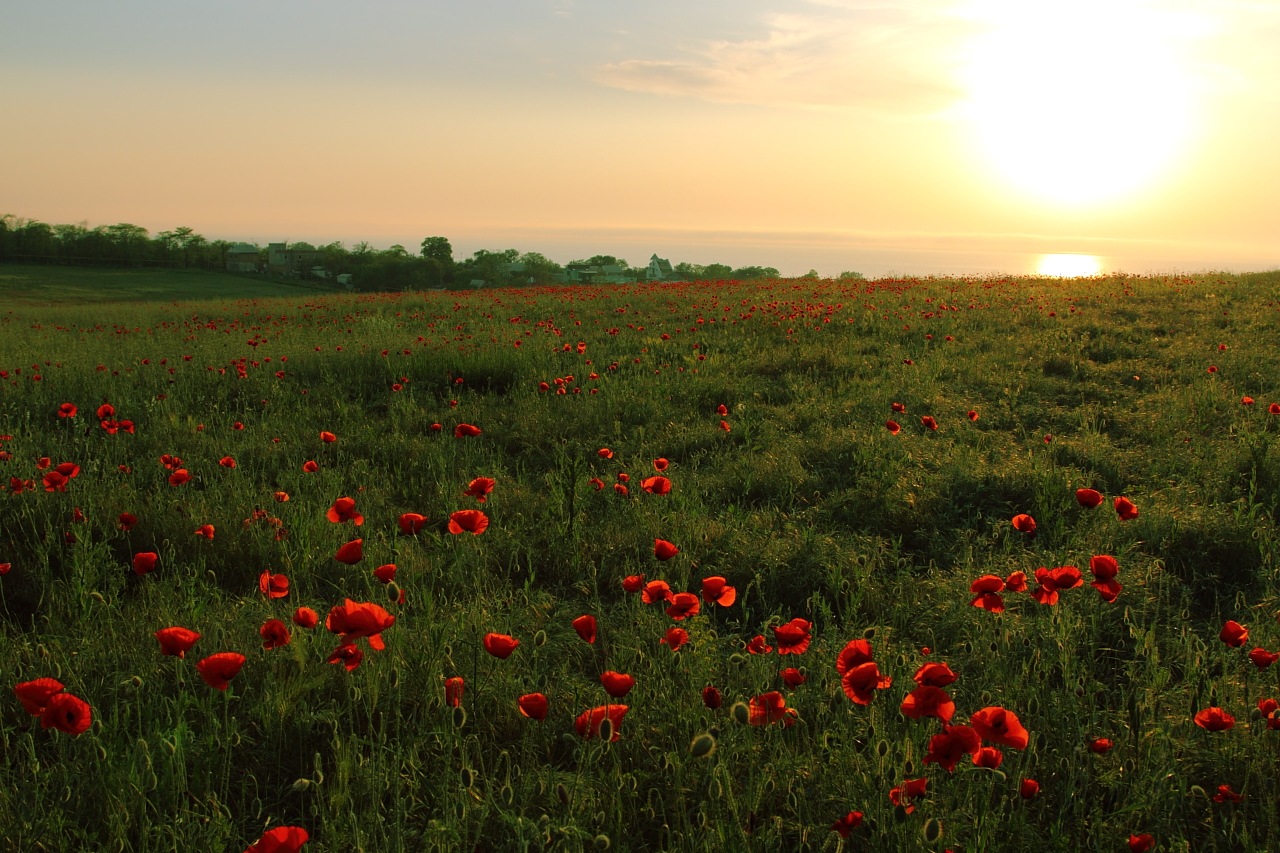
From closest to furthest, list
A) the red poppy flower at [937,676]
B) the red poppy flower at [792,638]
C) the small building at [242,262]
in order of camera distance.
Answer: the red poppy flower at [937,676]
the red poppy flower at [792,638]
the small building at [242,262]

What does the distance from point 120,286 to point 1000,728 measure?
47987 millimetres

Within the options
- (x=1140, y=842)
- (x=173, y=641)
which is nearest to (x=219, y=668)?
(x=173, y=641)

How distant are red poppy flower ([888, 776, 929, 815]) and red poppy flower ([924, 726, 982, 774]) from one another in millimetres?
90

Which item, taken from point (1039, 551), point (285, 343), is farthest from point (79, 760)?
point (285, 343)

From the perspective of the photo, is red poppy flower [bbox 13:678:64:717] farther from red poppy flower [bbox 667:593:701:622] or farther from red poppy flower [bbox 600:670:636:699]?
red poppy flower [bbox 667:593:701:622]

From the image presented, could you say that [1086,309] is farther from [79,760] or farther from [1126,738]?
[79,760]

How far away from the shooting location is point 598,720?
6.87 ft

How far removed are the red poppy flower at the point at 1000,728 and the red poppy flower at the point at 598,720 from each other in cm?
81

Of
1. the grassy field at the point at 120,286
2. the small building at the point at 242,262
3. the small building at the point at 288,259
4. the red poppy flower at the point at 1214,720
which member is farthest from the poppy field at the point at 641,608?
the small building at the point at 242,262

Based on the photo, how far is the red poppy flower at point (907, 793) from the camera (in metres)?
1.81

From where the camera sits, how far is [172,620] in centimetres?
291

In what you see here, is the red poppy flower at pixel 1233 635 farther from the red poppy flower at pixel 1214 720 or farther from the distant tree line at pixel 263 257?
the distant tree line at pixel 263 257

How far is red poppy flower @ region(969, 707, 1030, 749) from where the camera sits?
1751mm

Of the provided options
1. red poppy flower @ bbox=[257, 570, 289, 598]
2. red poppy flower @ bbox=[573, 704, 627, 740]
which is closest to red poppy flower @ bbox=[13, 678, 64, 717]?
red poppy flower @ bbox=[257, 570, 289, 598]
